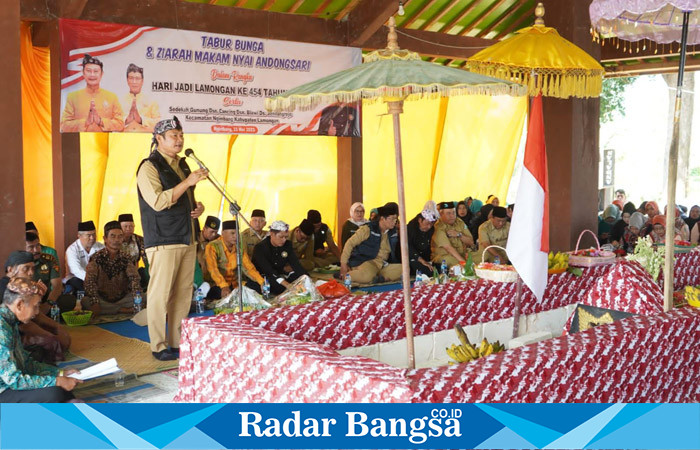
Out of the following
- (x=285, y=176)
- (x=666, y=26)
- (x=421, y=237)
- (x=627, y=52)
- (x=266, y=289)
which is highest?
(x=627, y=52)

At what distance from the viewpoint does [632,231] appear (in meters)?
10.3

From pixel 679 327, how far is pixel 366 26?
20.7 ft

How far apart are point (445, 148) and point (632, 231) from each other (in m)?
3.09

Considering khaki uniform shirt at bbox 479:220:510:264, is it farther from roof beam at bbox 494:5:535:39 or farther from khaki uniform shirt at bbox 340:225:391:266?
roof beam at bbox 494:5:535:39

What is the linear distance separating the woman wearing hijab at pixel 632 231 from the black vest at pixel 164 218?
716cm

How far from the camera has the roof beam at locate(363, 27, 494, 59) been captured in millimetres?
9109

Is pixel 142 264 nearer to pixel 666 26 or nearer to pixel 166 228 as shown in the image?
pixel 166 228

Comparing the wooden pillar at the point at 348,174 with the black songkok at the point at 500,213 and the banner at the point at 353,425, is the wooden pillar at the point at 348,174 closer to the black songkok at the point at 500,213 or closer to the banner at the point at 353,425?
the black songkok at the point at 500,213

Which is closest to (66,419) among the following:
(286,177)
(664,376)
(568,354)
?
(568,354)

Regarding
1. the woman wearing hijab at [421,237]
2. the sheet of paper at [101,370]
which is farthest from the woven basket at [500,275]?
the woman wearing hijab at [421,237]

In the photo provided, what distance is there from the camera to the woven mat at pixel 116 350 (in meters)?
4.98

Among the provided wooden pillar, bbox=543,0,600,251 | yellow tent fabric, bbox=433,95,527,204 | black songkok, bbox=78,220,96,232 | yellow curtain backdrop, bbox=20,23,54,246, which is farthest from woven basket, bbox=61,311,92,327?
yellow tent fabric, bbox=433,95,527,204

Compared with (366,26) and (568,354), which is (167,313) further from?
(366,26)

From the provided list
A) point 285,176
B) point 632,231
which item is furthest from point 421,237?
point 632,231
